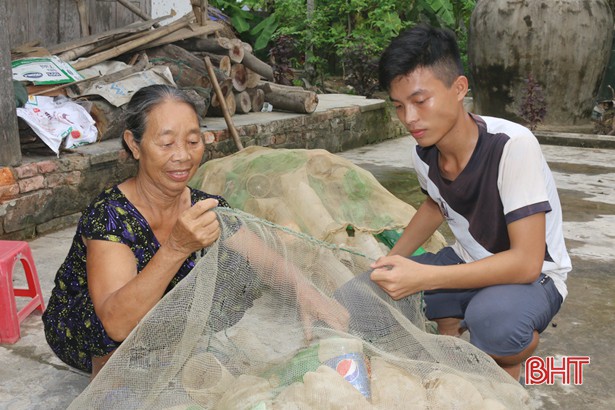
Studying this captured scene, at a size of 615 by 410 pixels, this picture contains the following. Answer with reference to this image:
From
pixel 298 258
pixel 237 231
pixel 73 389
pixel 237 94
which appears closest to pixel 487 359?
pixel 298 258

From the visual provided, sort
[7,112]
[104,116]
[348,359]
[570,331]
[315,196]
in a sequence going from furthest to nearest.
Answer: [104,116] < [7,112] < [315,196] < [570,331] < [348,359]

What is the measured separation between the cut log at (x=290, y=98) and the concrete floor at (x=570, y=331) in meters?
1.47

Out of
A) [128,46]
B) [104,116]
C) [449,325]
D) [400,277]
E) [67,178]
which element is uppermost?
[128,46]

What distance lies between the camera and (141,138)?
2289 mm

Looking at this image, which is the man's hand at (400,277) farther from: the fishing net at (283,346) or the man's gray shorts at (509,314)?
the man's gray shorts at (509,314)

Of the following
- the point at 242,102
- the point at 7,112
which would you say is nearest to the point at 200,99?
the point at 242,102

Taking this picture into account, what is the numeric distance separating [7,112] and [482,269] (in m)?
3.26

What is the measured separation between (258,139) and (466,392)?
4.99m

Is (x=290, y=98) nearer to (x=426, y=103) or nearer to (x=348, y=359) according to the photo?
(x=426, y=103)

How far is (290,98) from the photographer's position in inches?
295

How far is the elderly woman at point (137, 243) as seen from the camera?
203 centimetres

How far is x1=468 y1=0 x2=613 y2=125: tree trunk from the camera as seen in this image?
31.0 ft

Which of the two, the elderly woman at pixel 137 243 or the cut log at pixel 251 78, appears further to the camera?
the cut log at pixel 251 78
